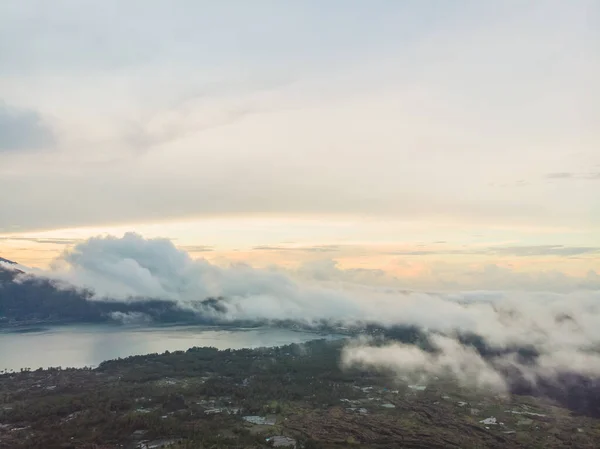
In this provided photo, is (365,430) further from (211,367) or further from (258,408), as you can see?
(211,367)

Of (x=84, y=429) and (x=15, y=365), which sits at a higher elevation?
(x=84, y=429)

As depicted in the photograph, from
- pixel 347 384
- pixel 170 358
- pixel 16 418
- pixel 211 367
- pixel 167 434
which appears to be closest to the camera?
pixel 167 434

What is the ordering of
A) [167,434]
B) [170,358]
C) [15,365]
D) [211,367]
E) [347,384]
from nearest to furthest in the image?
1. [167,434]
2. [347,384]
3. [211,367]
4. [170,358]
5. [15,365]

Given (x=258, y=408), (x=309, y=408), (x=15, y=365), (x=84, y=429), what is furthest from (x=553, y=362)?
(x=15, y=365)

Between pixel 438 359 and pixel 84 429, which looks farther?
pixel 438 359

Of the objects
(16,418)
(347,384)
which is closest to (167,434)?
(16,418)

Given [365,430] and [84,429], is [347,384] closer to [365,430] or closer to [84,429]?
[365,430]

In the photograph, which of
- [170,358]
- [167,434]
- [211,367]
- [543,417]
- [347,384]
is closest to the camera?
[167,434]

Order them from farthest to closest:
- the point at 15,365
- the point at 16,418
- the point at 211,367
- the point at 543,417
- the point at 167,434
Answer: the point at 15,365 < the point at 211,367 < the point at 543,417 < the point at 16,418 < the point at 167,434

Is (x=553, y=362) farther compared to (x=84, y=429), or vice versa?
(x=553, y=362)
